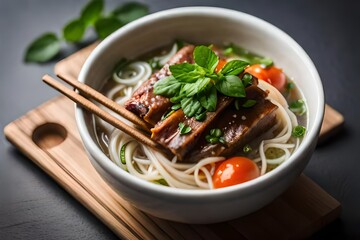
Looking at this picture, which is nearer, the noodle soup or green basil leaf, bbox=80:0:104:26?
the noodle soup

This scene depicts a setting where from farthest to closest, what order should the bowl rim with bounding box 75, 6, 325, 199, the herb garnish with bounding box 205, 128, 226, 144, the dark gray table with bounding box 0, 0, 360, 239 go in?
the dark gray table with bounding box 0, 0, 360, 239
the herb garnish with bounding box 205, 128, 226, 144
the bowl rim with bounding box 75, 6, 325, 199

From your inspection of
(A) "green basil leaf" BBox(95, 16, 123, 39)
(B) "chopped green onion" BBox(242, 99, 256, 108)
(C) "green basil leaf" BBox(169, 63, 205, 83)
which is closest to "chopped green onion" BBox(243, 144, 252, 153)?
(B) "chopped green onion" BBox(242, 99, 256, 108)

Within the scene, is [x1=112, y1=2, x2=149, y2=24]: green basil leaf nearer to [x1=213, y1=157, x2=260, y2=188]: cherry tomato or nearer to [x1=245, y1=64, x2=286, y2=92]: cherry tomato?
[x1=245, y1=64, x2=286, y2=92]: cherry tomato

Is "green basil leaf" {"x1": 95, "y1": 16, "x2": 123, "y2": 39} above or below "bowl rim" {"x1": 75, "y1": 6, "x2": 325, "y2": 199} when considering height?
below

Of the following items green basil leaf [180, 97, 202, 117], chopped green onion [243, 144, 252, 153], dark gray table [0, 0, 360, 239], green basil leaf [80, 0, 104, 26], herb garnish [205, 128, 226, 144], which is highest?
green basil leaf [180, 97, 202, 117]

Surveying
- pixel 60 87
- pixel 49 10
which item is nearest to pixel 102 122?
pixel 60 87

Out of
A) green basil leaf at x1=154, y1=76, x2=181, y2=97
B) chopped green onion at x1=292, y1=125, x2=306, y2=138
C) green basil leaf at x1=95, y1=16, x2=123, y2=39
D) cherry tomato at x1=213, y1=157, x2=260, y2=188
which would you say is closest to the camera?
cherry tomato at x1=213, y1=157, x2=260, y2=188
